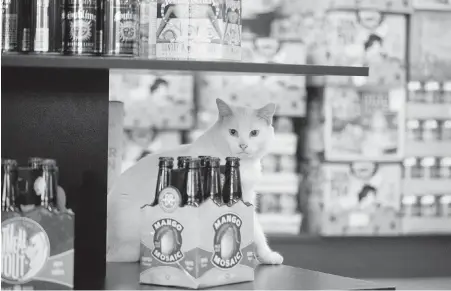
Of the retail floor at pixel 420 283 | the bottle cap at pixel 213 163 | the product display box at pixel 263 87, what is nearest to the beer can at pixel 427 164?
the retail floor at pixel 420 283

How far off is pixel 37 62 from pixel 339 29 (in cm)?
401

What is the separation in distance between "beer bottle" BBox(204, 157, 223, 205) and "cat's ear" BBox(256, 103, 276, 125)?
2.17 ft

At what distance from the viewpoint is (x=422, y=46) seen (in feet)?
18.5

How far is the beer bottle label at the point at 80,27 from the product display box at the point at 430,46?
419cm

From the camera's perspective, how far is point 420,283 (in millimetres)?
5488

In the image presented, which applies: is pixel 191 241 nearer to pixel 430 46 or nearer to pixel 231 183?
pixel 231 183

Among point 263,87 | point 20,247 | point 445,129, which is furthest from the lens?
point 445,129

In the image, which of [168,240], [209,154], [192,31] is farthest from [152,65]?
[209,154]

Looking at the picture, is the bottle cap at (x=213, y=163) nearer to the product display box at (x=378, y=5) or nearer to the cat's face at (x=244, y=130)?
the cat's face at (x=244, y=130)

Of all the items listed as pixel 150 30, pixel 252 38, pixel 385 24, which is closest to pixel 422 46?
pixel 385 24

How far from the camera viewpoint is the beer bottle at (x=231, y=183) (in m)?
1.80

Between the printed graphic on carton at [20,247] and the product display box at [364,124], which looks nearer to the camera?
the printed graphic on carton at [20,247]

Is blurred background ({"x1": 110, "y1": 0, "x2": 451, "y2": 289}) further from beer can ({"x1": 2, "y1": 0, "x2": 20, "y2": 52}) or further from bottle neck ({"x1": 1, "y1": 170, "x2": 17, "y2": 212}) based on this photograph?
bottle neck ({"x1": 1, "y1": 170, "x2": 17, "y2": 212})

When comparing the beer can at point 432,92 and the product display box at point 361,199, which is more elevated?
the beer can at point 432,92
